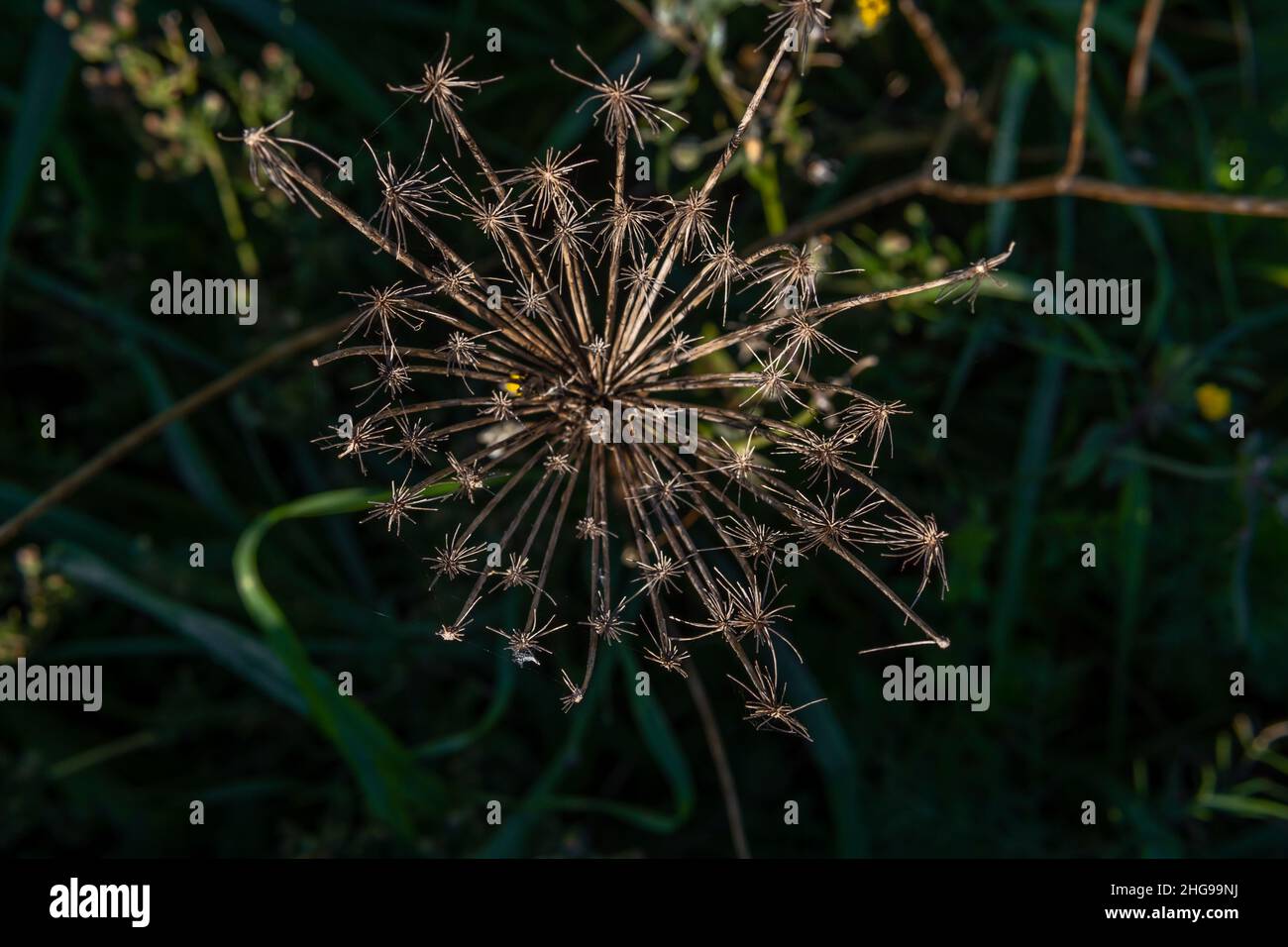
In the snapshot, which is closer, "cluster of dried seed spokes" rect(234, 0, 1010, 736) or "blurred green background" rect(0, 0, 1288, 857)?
"cluster of dried seed spokes" rect(234, 0, 1010, 736)

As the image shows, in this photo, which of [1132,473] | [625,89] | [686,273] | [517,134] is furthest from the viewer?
[517,134]

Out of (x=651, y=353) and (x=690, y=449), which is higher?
(x=651, y=353)

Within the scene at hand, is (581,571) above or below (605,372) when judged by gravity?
below

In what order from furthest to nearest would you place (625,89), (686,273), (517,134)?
(517,134) → (686,273) → (625,89)

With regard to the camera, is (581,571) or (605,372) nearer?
(605,372)

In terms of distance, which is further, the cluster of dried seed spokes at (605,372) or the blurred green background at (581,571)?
the blurred green background at (581,571)

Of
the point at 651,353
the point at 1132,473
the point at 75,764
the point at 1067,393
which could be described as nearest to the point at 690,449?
the point at 651,353
